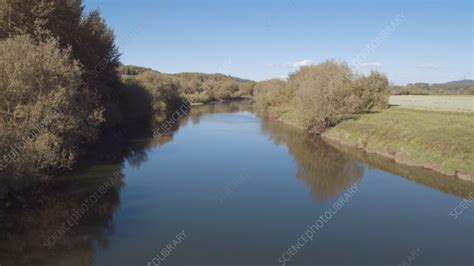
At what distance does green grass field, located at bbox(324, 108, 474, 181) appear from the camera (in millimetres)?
26672

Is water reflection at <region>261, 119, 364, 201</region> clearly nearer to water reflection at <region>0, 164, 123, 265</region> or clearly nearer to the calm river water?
the calm river water

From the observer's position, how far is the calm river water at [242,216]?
44.9 feet

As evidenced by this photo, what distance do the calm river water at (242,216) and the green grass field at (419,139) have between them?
1449 mm

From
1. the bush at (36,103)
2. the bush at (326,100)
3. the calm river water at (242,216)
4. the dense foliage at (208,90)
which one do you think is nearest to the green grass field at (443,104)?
the bush at (326,100)

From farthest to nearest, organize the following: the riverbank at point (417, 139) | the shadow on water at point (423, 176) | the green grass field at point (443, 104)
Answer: the green grass field at point (443, 104)
the riverbank at point (417, 139)
the shadow on water at point (423, 176)

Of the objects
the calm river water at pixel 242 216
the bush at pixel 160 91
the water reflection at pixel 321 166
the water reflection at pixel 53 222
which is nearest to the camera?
the water reflection at pixel 53 222

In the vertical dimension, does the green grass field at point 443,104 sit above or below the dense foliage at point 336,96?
below

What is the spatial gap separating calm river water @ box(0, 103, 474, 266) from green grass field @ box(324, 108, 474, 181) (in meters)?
1.45

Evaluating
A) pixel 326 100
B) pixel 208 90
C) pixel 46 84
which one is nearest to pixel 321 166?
pixel 326 100

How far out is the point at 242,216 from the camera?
58.3ft

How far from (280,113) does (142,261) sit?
59205mm

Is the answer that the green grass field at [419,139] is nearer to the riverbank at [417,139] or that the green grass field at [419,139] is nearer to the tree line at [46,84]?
the riverbank at [417,139]

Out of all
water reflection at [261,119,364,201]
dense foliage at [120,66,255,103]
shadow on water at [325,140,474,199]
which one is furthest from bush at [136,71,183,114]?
shadow on water at [325,140,474,199]

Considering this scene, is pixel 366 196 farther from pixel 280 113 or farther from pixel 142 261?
pixel 280 113
